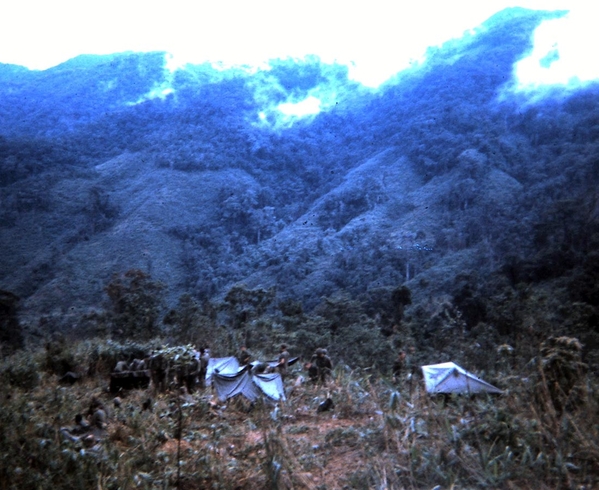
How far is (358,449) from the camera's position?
486 centimetres

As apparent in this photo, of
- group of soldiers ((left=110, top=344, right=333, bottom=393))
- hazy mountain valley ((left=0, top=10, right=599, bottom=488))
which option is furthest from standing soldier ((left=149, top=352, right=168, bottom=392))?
hazy mountain valley ((left=0, top=10, right=599, bottom=488))

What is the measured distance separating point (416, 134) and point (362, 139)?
31.1 feet

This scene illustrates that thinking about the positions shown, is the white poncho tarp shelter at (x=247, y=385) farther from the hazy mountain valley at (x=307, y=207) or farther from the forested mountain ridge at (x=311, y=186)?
the forested mountain ridge at (x=311, y=186)

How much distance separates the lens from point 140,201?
48.7 meters

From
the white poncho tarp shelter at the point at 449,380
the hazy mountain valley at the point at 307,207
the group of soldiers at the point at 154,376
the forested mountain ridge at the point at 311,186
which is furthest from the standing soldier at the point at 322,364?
the forested mountain ridge at the point at 311,186

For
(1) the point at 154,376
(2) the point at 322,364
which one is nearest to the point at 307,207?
(2) the point at 322,364

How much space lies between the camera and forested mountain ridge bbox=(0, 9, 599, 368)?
2903 centimetres

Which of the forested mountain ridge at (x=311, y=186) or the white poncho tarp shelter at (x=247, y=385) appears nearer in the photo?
the white poncho tarp shelter at (x=247, y=385)

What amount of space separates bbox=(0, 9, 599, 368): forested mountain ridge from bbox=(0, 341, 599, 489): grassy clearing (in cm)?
922

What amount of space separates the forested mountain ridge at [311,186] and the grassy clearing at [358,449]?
9218 millimetres

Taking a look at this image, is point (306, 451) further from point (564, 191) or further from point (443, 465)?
point (564, 191)

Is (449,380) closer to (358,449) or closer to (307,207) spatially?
(358,449)

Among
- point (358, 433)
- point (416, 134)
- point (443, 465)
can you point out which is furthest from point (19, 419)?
point (416, 134)

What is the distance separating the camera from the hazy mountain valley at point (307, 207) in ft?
59.6
